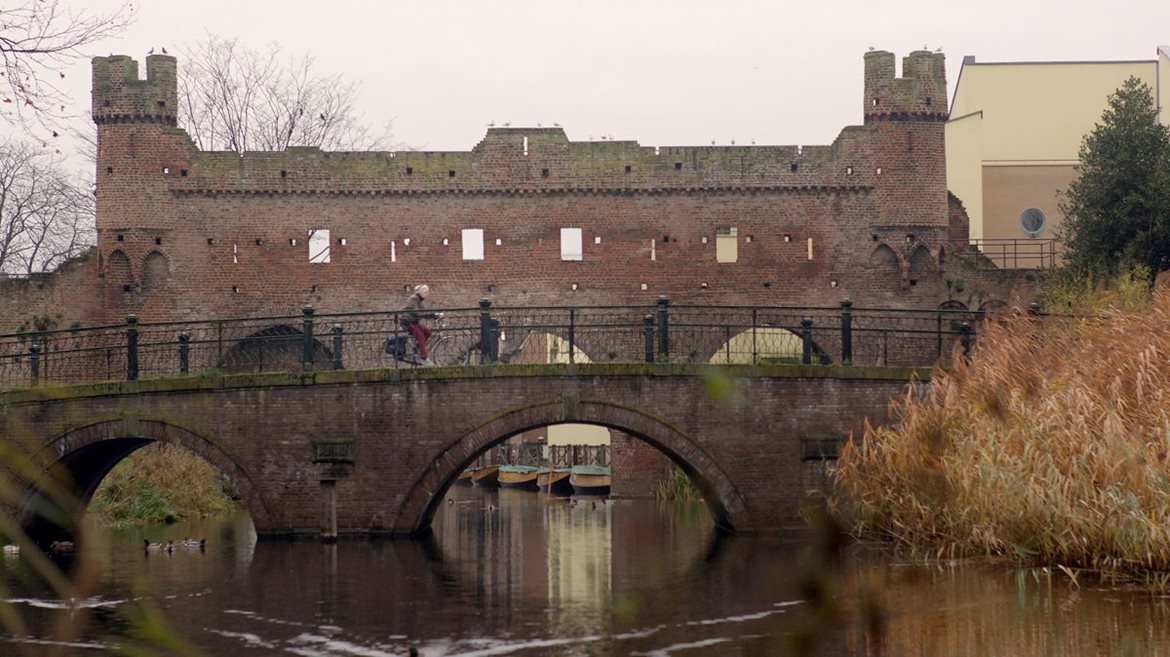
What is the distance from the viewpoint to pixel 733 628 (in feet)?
37.3

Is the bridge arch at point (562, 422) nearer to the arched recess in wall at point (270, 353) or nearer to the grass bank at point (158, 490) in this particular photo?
the grass bank at point (158, 490)

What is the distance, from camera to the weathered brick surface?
114ft

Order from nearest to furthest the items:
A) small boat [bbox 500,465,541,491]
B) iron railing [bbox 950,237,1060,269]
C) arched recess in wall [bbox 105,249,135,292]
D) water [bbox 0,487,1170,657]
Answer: water [bbox 0,487,1170,657] → arched recess in wall [bbox 105,249,135,292] → iron railing [bbox 950,237,1060,269] → small boat [bbox 500,465,541,491]

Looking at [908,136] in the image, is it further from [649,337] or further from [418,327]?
[418,327]

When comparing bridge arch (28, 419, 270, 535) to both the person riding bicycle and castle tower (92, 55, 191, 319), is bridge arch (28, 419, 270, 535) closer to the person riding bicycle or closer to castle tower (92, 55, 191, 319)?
the person riding bicycle

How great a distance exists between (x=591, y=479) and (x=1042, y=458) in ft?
73.8

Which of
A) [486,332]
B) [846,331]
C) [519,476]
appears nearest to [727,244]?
[519,476]

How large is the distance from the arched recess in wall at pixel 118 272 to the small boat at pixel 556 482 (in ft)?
38.6

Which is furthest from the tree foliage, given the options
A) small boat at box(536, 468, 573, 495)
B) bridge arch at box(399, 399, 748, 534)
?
bridge arch at box(399, 399, 748, 534)

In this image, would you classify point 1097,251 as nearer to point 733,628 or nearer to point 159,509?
point 159,509

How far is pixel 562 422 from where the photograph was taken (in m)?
18.8

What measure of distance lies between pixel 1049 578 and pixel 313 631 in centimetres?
654

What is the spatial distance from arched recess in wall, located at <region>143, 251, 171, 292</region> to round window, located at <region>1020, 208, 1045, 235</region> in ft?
88.4

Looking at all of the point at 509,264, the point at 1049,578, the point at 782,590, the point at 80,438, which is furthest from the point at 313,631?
the point at 509,264
